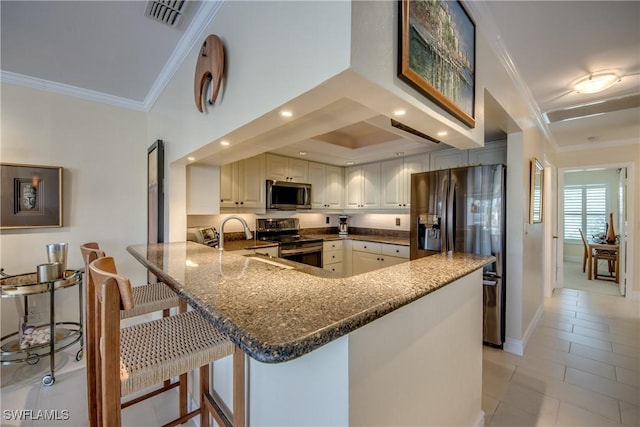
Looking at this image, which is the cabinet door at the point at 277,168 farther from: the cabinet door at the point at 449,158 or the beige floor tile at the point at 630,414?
the beige floor tile at the point at 630,414

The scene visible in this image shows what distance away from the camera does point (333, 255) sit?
4.08 meters

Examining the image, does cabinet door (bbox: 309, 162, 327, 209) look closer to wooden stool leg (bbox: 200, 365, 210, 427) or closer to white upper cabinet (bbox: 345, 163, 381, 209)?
white upper cabinet (bbox: 345, 163, 381, 209)

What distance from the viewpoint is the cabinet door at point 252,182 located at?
344cm

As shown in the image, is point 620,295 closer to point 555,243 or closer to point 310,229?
point 555,243

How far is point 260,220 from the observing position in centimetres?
397

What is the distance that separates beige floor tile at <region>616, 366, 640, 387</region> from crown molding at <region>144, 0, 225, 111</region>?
3838mm

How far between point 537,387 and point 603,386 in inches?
19.5

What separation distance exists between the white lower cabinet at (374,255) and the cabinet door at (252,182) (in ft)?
5.36

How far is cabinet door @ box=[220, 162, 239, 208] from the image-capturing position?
127 inches

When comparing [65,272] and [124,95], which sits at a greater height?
[124,95]

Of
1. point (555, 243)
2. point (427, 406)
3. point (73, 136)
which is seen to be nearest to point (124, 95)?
point (73, 136)

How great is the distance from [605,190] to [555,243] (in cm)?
344

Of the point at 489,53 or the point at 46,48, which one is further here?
the point at 46,48

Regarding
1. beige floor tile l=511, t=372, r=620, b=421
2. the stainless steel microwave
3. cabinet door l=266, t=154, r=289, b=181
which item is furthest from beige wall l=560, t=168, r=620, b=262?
cabinet door l=266, t=154, r=289, b=181
